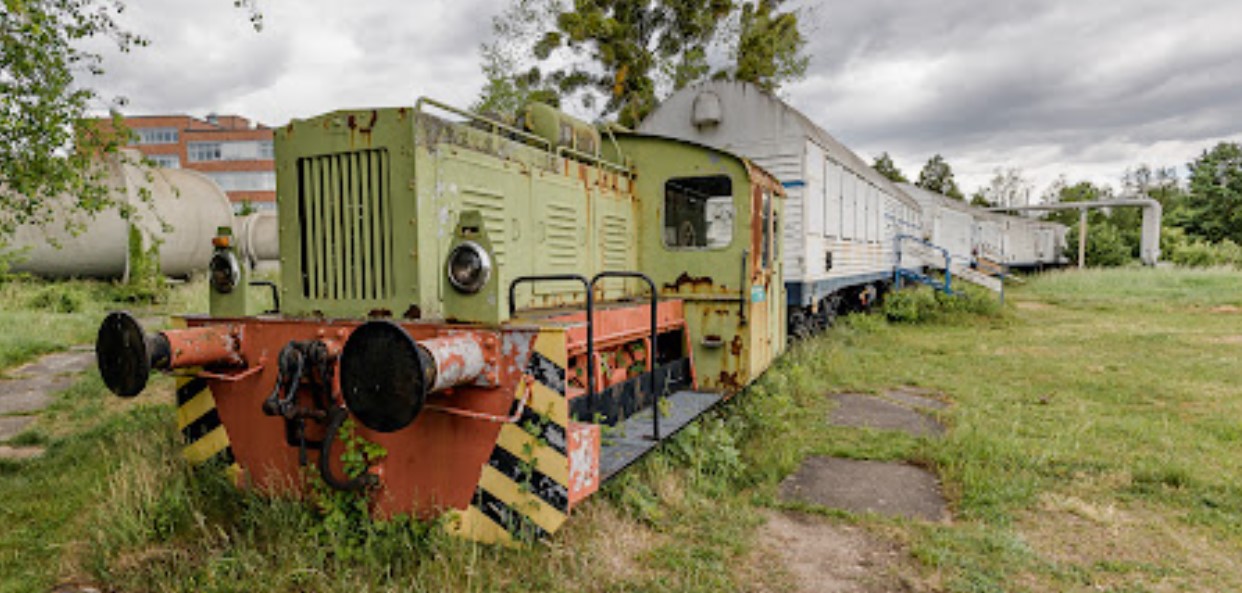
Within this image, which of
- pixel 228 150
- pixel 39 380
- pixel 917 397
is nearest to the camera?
pixel 917 397

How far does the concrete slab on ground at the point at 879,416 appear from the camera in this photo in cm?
631

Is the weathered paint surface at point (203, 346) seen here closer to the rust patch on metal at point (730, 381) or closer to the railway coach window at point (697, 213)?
the railway coach window at point (697, 213)

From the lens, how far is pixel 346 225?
12.0 ft

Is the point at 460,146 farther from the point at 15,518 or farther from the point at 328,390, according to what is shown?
the point at 15,518

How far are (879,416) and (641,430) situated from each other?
3393 millimetres

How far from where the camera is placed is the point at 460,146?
3.75m

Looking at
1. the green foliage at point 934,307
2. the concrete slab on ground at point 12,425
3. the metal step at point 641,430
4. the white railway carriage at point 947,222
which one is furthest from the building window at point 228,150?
the metal step at point 641,430

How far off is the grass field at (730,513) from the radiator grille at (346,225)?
1209mm

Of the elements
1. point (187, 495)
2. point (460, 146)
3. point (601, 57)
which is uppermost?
point (601, 57)

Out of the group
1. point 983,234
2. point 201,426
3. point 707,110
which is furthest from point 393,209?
point 983,234

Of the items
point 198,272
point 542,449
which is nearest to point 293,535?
point 542,449

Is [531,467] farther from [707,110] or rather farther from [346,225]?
[707,110]

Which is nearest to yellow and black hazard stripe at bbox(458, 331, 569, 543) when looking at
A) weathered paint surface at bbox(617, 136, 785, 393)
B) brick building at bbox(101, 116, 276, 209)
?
→ weathered paint surface at bbox(617, 136, 785, 393)

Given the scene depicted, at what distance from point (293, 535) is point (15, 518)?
2.18 m
